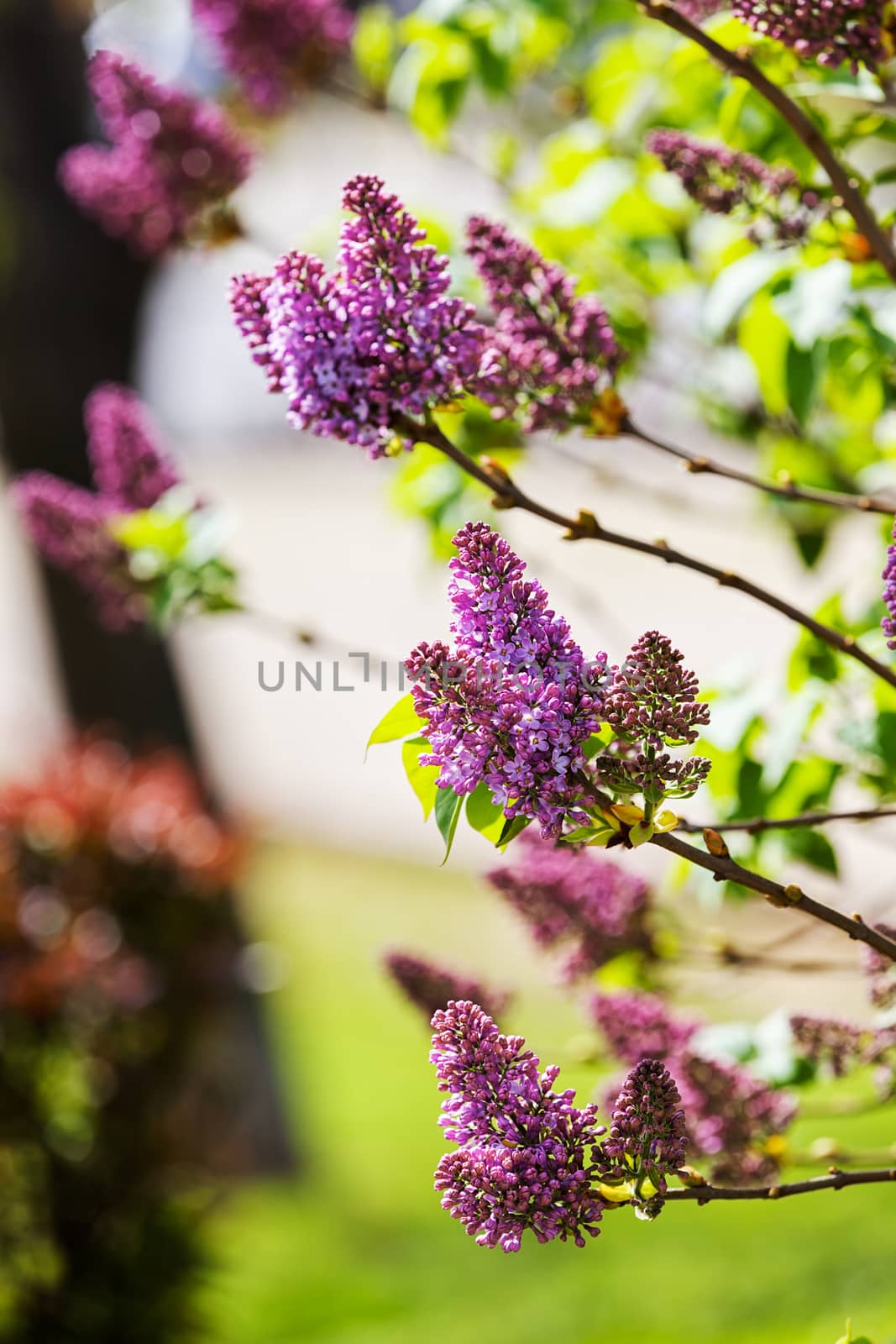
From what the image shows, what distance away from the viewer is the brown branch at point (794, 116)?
1.20 m

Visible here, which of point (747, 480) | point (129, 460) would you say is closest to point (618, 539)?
point (747, 480)

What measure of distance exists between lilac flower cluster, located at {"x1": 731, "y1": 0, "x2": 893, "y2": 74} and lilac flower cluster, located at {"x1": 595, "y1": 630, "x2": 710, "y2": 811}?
0.57 metres

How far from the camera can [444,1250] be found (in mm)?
5090

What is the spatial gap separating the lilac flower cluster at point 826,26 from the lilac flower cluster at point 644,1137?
0.86 metres

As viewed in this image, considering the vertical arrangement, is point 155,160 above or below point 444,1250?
above

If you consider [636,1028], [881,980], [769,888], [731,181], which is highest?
[731,181]

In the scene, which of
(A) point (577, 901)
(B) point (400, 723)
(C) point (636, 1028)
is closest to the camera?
(B) point (400, 723)

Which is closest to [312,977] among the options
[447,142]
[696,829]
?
[447,142]

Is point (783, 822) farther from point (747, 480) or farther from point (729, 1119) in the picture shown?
point (729, 1119)

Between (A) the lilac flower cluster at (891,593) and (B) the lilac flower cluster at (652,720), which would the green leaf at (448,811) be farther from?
(A) the lilac flower cluster at (891,593)

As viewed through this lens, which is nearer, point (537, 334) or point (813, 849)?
point (537, 334)

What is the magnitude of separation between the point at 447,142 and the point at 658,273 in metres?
0.40

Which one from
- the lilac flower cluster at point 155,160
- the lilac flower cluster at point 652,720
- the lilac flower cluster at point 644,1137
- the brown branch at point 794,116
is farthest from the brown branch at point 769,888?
the lilac flower cluster at point 155,160

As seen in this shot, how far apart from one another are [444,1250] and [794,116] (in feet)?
15.1
